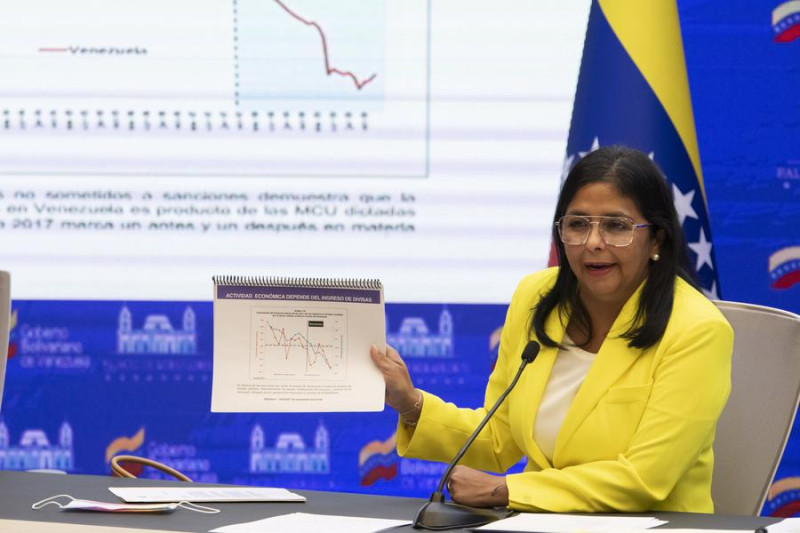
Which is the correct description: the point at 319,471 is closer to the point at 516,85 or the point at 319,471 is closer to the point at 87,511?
the point at 516,85

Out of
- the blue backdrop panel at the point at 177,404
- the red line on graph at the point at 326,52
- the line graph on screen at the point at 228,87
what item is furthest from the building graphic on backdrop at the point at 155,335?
the red line on graph at the point at 326,52

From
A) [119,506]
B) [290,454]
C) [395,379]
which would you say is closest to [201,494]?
[119,506]

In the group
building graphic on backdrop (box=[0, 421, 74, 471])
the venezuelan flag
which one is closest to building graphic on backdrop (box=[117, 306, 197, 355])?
building graphic on backdrop (box=[0, 421, 74, 471])

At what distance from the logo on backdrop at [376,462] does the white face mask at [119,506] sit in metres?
2.09

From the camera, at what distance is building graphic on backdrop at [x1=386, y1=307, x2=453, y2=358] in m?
3.97

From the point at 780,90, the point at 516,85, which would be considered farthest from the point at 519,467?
the point at 780,90

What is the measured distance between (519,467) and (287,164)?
1451 millimetres

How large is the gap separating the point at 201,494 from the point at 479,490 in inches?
21.7

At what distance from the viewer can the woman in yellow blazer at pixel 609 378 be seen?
1.97 m

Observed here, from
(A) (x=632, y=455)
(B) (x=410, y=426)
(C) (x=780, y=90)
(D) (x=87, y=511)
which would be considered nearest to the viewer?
(D) (x=87, y=511)

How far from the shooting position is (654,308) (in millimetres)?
2172

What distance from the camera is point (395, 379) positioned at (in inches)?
85.3

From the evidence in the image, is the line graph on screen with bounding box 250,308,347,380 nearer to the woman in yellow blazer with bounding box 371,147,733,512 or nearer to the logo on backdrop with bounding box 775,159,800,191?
the woman in yellow blazer with bounding box 371,147,733,512

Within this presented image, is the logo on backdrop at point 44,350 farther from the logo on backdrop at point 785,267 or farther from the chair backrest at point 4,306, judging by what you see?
the logo on backdrop at point 785,267
